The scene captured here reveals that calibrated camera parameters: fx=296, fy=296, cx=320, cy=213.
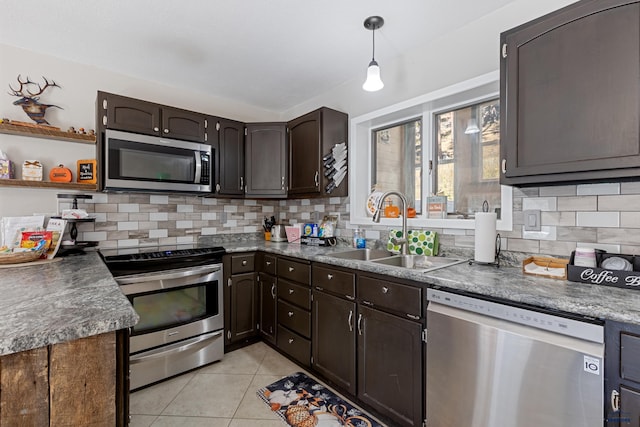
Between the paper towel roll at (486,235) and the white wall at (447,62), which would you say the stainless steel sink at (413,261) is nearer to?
the paper towel roll at (486,235)

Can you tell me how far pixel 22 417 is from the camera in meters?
0.73

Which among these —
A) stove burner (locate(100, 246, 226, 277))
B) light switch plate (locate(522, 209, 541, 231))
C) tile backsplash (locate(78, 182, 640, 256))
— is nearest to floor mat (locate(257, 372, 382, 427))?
stove burner (locate(100, 246, 226, 277))

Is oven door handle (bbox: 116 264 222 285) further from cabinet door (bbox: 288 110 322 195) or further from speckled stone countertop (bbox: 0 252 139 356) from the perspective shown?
cabinet door (bbox: 288 110 322 195)

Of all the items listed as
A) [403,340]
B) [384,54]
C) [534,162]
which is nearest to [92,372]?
[403,340]

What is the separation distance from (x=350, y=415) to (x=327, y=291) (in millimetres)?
743

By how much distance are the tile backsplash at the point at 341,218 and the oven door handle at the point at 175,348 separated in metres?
1.03

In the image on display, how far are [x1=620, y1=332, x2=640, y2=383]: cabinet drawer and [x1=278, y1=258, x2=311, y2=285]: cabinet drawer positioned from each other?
5.37 ft

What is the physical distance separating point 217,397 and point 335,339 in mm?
878

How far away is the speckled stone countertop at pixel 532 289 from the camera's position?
100cm

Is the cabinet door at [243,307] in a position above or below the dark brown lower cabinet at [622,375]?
below

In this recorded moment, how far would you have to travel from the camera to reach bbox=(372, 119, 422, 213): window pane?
99.1 inches

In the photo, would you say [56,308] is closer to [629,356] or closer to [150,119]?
[629,356]

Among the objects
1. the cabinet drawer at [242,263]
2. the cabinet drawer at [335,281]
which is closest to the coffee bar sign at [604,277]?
the cabinet drawer at [335,281]

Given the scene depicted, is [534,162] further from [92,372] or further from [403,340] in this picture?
[92,372]
